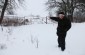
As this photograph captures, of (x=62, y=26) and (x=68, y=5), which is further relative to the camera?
(x=68, y=5)

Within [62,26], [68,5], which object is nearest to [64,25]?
[62,26]

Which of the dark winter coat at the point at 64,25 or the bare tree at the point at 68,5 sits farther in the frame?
the bare tree at the point at 68,5

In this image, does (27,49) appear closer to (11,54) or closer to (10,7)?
(11,54)

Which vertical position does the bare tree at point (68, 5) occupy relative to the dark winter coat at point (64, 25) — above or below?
below

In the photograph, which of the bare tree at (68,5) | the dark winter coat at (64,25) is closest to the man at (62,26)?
the dark winter coat at (64,25)

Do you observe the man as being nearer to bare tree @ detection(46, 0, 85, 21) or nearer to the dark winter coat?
the dark winter coat

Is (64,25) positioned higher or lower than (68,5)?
higher

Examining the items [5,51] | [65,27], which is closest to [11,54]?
[5,51]

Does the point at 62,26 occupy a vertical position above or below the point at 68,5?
above

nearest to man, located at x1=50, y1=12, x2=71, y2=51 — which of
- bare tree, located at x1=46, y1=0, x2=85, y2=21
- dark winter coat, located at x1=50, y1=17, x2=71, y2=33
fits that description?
dark winter coat, located at x1=50, y1=17, x2=71, y2=33

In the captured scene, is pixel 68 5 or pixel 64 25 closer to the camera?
pixel 64 25

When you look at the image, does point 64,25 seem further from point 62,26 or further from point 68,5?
point 68,5

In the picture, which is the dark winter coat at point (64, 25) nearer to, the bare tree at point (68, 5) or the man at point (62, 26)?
the man at point (62, 26)

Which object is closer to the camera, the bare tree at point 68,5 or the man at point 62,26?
the man at point 62,26
